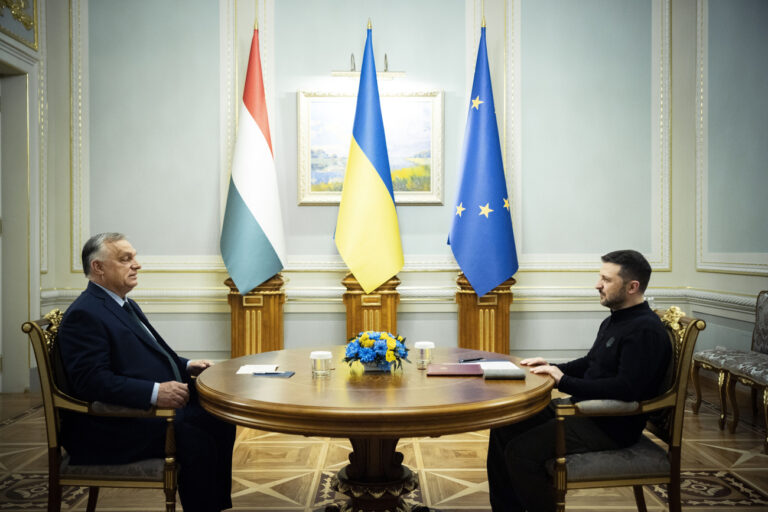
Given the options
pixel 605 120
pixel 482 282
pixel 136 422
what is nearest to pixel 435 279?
pixel 482 282

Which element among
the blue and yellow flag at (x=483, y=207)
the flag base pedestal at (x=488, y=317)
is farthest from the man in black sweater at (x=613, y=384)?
the flag base pedestal at (x=488, y=317)

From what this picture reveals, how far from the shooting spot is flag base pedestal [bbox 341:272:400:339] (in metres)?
4.75

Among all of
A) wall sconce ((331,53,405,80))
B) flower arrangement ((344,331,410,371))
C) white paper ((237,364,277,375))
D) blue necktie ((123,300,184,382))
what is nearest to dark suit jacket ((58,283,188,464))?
blue necktie ((123,300,184,382))

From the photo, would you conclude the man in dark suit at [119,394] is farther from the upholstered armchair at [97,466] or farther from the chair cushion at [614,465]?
the chair cushion at [614,465]

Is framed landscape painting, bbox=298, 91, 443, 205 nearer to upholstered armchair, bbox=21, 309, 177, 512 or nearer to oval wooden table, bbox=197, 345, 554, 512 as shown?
oval wooden table, bbox=197, 345, 554, 512

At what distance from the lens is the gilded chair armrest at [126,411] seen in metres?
2.04

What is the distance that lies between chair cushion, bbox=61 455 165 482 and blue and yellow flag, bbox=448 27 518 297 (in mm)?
3052

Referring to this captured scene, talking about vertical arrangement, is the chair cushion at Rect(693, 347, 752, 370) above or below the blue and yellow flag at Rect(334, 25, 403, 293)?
below

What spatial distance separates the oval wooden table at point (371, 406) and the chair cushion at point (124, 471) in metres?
0.27

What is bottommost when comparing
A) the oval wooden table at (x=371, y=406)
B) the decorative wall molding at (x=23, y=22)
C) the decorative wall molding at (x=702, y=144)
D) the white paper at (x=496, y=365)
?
the oval wooden table at (x=371, y=406)

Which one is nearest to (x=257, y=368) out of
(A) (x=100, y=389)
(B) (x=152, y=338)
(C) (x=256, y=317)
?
(B) (x=152, y=338)

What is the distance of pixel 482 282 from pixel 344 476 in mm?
2539

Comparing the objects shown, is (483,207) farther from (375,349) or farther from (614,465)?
(614,465)

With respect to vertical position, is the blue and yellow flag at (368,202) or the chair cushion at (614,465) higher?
the blue and yellow flag at (368,202)
